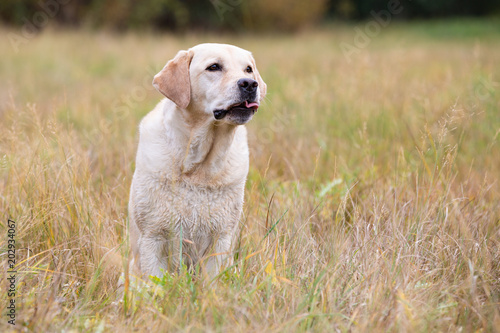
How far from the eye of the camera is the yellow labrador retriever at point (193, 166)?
244 cm

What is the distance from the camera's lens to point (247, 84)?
250cm

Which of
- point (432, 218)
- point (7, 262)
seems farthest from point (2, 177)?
point (432, 218)

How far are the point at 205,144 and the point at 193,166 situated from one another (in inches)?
5.6

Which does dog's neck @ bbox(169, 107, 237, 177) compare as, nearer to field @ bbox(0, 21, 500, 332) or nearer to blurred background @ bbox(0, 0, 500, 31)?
field @ bbox(0, 21, 500, 332)

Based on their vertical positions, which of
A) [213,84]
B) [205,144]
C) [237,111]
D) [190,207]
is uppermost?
[213,84]

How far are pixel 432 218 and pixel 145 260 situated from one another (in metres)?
1.61

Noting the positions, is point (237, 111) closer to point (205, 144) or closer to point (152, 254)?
point (205, 144)

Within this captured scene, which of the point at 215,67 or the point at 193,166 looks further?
the point at 215,67

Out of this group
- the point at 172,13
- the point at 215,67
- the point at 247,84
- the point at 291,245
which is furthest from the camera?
the point at 172,13

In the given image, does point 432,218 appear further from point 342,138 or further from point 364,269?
point 342,138

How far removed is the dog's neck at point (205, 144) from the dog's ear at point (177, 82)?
0.10 metres

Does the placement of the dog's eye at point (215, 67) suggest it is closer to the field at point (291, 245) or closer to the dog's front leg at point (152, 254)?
the field at point (291, 245)

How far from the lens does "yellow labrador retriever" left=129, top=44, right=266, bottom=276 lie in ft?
8.00

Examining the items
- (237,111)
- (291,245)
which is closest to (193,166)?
(237,111)
